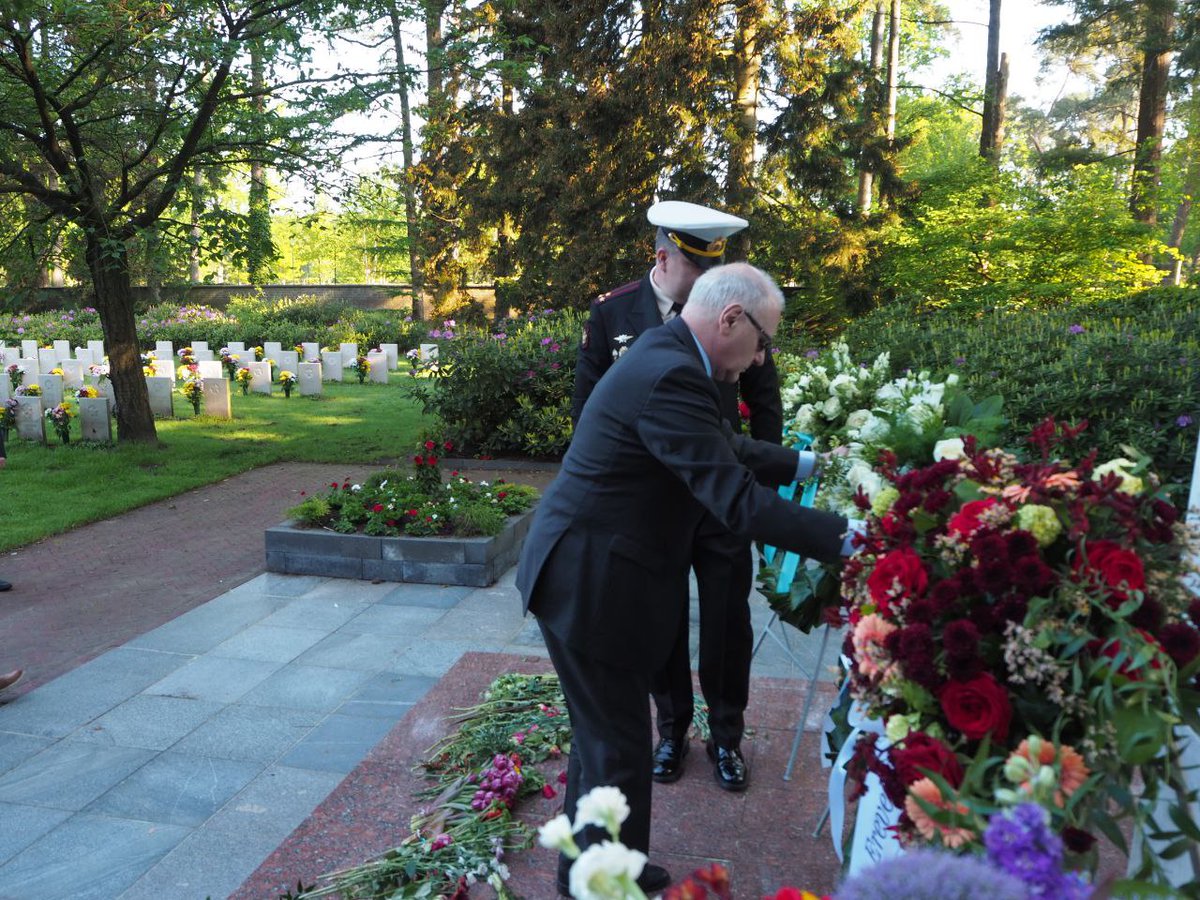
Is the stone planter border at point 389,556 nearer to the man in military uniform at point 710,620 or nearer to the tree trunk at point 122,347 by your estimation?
the man in military uniform at point 710,620

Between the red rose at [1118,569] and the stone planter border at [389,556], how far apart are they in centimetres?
541

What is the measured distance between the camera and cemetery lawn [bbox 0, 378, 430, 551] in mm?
9164

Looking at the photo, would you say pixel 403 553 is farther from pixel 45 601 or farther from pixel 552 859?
pixel 552 859

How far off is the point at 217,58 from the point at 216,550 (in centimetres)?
496

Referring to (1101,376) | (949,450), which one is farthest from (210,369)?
(949,450)

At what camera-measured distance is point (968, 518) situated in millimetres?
1663

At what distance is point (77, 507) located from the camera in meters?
9.20

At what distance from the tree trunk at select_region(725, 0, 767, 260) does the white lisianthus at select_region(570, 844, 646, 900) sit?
16.0 m

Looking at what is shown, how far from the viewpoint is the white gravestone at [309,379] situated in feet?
57.5

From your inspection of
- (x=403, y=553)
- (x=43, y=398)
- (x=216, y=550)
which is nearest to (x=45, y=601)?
(x=216, y=550)

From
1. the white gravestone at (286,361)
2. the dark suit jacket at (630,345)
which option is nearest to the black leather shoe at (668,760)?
the dark suit jacket at (630,345)

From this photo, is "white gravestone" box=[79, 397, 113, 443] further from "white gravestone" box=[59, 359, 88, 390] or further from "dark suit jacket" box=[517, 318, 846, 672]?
"dark suit jacket" box=[517, 318, 846, 672]

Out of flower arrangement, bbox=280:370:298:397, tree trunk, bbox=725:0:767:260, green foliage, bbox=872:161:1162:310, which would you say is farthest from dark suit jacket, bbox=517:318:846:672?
flower arrangement, bbox=280:370:298:397

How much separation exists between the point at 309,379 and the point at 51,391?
462cm
